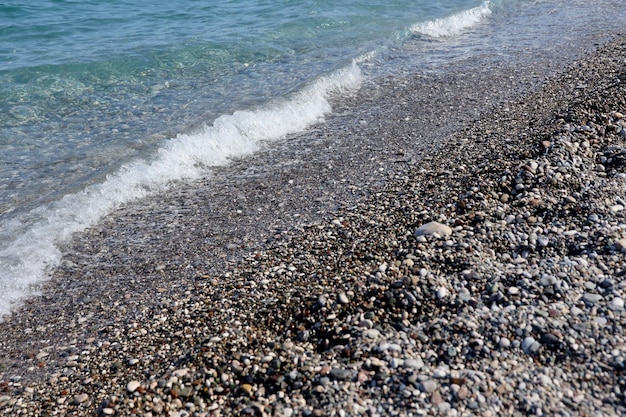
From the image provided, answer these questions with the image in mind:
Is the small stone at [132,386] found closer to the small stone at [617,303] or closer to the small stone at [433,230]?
the small stone at [433,230]

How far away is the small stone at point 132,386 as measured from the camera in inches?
176

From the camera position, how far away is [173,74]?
508 inches

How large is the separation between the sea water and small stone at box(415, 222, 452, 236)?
4.12 meters

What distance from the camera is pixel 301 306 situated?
16.5 feet

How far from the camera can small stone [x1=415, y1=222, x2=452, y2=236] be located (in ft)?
18.7

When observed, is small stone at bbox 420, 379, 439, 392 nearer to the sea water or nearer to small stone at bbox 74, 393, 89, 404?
small stone at bbox 74, 393, 89, 404

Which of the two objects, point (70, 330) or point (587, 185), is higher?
point (587, 185)

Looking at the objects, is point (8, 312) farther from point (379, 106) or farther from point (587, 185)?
point (379, 106)

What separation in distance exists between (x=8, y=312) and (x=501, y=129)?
6.93 metres

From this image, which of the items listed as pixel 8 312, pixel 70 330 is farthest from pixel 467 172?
pixel 8 312

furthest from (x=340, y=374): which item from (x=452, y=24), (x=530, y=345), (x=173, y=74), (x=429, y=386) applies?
(x=452, y=24)

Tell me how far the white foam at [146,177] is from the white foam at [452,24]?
4.57m

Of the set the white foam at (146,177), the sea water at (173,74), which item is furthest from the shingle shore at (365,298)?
the sea water at (173,74)

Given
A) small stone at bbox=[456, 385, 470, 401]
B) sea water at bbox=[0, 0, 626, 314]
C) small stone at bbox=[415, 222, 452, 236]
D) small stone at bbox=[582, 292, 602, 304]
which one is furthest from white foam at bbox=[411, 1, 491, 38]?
small stone at bbox=[456, 385, 470, 401]
